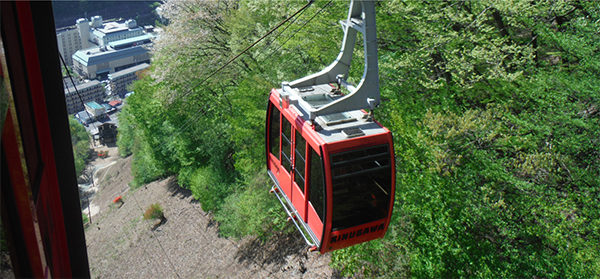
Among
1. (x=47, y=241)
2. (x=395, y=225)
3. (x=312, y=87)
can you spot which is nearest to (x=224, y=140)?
(x=395, y=225)

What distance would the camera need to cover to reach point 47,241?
2914 mm

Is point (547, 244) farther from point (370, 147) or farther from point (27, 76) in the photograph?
point (27, 76)

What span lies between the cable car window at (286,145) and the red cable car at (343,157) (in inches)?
0.7

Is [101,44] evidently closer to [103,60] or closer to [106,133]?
[103,60]

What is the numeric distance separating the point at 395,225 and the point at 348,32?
5344mm

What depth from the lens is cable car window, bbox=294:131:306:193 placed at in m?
7.32

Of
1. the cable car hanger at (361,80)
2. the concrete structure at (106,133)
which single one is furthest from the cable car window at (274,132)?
the concrete structure at (106,133)

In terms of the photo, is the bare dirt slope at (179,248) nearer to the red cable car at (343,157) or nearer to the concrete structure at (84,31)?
the red cable car at (343,157)

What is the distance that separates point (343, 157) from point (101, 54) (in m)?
135

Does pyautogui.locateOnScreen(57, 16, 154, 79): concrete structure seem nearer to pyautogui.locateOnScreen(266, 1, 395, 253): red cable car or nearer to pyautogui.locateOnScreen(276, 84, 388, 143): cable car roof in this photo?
pyautogui.locateOnScreen(276, 84, 388, 143): cable car roof

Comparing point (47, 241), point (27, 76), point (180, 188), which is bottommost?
point (180, 188)

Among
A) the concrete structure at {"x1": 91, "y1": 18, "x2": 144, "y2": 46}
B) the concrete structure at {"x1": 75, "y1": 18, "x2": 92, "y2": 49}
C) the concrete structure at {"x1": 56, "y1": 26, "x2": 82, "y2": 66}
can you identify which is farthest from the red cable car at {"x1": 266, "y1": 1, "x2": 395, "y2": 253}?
the concrete structure at {"x1": 75, "y1": 18, "x2": 92, "y2": 49}

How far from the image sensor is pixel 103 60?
417ft

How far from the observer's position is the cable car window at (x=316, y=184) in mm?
6782
